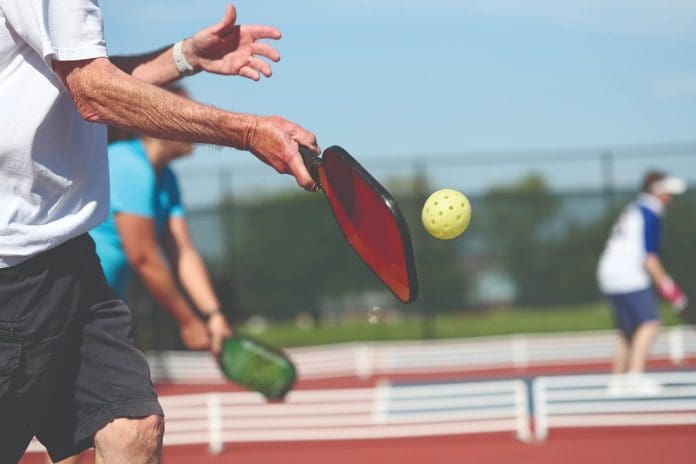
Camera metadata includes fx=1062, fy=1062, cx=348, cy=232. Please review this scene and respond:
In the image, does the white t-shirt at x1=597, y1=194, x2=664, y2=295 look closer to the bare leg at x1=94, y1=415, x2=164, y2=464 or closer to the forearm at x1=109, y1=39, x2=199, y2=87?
the forearm at x1=109, y1=39, x2=199, y2=87

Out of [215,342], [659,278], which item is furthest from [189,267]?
[659,278]

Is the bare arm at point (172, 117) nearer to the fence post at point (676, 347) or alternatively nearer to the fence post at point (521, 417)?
the fence post at point (521, 417)

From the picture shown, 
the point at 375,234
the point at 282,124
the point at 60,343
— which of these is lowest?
the point at 60,343

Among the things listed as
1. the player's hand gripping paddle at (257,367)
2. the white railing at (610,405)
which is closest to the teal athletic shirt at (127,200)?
the player's hand gripping paddle at (257,367)

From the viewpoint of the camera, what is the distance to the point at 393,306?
18.3 m

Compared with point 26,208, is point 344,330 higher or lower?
higher

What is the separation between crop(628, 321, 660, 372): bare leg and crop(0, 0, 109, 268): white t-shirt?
6.82 metres

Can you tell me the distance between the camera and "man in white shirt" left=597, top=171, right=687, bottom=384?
29.1ft

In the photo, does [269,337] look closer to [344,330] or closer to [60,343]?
[344,330]

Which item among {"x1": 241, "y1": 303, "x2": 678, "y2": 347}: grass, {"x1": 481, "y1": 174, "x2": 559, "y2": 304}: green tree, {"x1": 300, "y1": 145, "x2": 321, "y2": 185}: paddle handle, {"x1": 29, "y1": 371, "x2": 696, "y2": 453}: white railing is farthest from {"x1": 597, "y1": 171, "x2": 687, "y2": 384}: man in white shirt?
{"x1": 481, "y1": 174, "x2": 559, "y2": 304}: green tree

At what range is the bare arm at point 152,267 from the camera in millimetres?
4320

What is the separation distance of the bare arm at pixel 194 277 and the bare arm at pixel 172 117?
2278 millimetres

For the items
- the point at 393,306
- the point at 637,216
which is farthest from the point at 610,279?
the point at 393,306

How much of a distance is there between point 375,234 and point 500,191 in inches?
615
